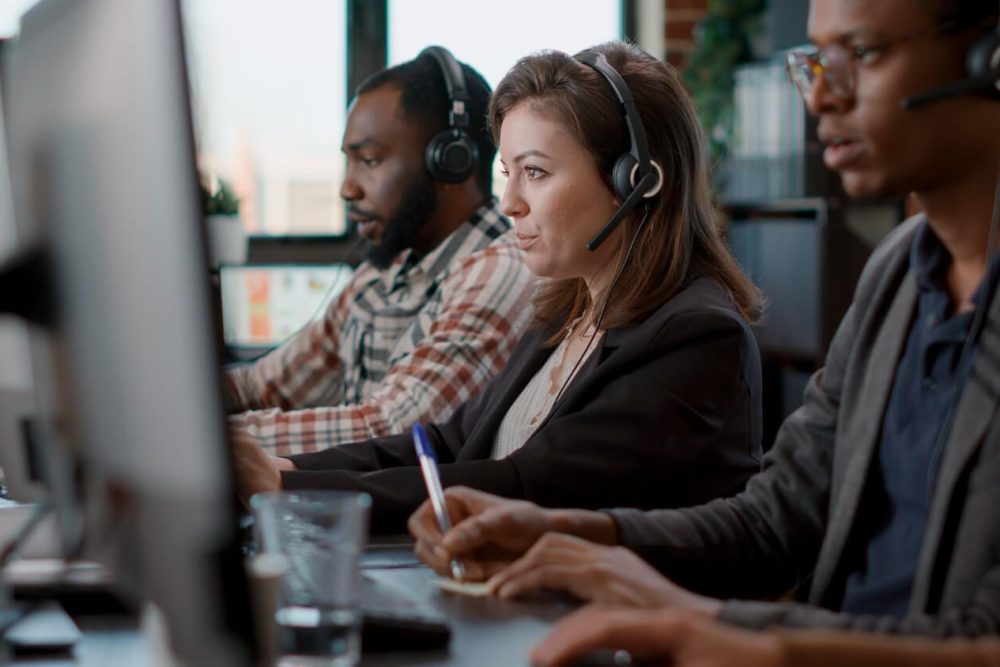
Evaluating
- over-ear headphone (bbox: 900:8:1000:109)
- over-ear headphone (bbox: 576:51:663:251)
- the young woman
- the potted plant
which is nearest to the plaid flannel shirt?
the young woman

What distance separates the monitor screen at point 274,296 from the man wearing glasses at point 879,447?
2.41 m

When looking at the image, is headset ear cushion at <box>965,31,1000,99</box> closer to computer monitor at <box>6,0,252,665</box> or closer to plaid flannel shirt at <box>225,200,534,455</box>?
computer monitor at <box>6,0,252,665</box>

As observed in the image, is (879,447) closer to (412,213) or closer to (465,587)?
(465,587)

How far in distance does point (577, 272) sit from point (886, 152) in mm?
691

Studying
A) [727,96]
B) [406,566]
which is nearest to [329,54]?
[727,96]

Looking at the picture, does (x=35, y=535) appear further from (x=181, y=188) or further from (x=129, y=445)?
(x=181, y=188)

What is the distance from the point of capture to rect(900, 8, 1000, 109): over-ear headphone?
3.02 feet

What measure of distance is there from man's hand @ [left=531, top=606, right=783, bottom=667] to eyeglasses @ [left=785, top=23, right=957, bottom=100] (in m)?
0.45

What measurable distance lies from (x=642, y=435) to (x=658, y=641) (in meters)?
0.61

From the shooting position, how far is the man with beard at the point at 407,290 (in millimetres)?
1989

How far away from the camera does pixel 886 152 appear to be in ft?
3.21

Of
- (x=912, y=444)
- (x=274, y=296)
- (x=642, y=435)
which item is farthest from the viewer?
(x=274, y=296)

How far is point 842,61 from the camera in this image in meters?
1.00

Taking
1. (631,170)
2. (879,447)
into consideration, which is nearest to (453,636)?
(879,447)
